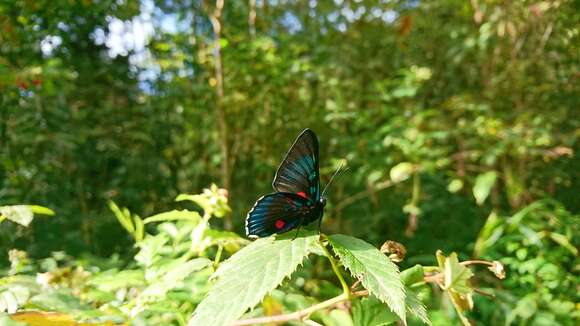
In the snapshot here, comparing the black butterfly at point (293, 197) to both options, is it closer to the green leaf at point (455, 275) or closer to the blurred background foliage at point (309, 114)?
→ the green leaf at point (455, 275)

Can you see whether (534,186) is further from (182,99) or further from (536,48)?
(182,99)

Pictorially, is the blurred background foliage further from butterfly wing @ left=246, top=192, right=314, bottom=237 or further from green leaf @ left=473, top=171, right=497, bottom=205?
butterfly wing @ left=246, top=192, right=314, bottom=237

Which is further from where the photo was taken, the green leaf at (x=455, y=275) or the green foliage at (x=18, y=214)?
the green foliage at (x=18, y=214)

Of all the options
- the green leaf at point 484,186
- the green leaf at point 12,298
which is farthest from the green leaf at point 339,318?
the green leaf at point 484,186

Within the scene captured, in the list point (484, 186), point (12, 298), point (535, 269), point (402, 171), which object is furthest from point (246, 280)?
point (402, 171)

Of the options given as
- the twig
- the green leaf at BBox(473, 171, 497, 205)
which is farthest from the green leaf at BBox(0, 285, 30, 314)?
the green leaf at BBox(473, 171, 497, 205)

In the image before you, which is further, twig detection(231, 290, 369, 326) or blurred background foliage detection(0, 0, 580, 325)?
blurred background foliage detection(0, 0, 580, 325)
